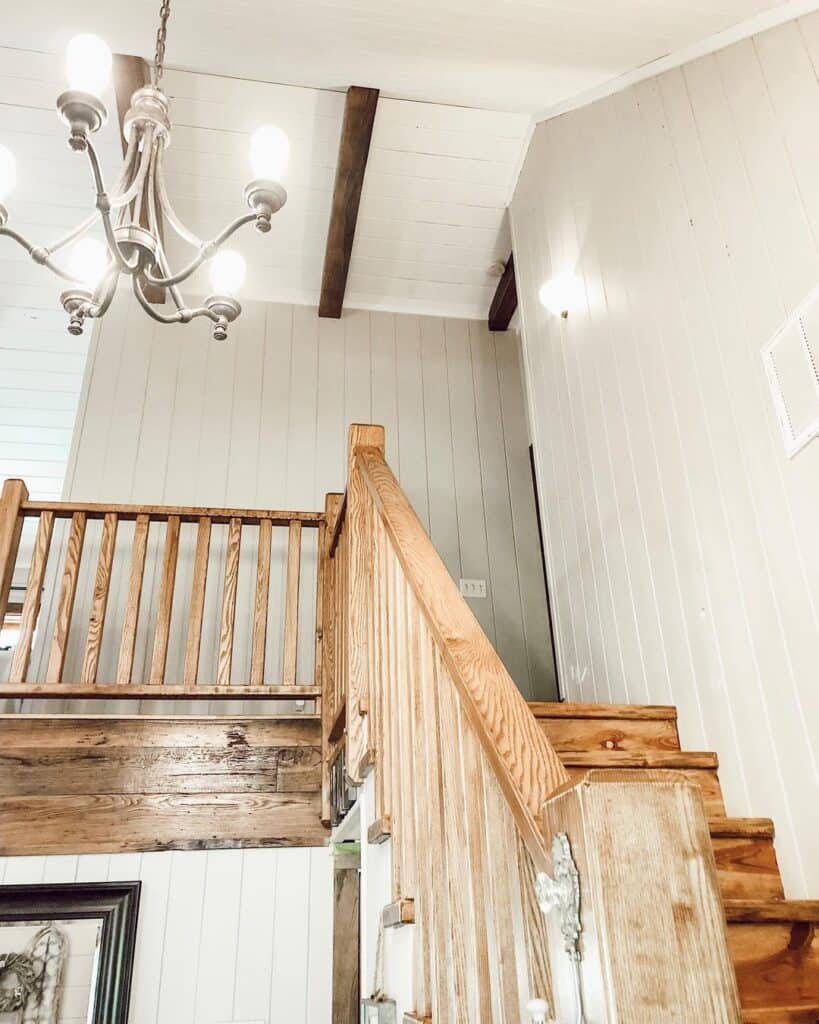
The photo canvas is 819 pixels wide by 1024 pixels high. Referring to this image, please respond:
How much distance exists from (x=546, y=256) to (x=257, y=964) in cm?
324

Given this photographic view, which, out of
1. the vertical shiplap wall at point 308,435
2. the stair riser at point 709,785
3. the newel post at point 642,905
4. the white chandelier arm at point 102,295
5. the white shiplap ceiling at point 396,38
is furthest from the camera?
the vertical shiplap wall at point 308,435

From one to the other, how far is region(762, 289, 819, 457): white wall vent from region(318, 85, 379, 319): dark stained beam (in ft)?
8.50

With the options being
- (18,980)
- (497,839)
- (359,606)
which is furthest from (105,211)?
(18,980)

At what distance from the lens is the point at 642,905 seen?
2.13 feet

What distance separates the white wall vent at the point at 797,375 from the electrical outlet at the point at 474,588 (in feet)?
9.02

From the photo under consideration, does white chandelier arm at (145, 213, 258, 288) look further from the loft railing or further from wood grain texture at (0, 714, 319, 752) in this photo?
wood grain texture at (0, 714, 319, 752)

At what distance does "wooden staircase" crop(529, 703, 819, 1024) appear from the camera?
1438 mm

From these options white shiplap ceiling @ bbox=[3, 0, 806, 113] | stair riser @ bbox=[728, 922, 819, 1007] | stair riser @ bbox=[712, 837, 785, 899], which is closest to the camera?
stair riser @ bbox=[728, 922, 819, 1007]

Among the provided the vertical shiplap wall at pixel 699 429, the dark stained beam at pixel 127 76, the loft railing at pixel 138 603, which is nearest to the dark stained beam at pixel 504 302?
the vertical shiplap wall at pixel 699 429

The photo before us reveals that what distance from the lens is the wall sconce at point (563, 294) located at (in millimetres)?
3258

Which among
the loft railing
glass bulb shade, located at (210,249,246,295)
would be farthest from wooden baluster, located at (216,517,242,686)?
glass bulb shade, located at (210,249,246,295)

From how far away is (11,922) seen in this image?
2717 mm

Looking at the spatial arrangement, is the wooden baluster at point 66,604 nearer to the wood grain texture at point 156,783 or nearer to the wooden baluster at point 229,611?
the wood grain texture at point 156,783

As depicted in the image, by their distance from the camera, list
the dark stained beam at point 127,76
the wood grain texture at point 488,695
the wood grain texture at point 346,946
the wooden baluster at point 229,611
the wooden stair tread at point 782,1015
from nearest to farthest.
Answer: the wood grain texture at point 488,695, the wooden stair tread at point 782,1015, the wood grain texture at point 346,946, the wooden baluster at point 229,611, the dark stained beam at point 127,76
